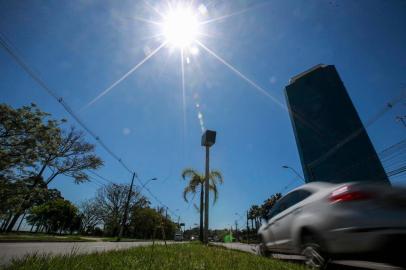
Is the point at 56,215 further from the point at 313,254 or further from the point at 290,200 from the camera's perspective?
the point at 313,254

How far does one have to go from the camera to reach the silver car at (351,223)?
2445 mm

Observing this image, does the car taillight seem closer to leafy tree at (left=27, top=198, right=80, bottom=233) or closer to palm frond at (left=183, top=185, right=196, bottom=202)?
palm frond at (left=183, top=185, right=196, bottom=202)

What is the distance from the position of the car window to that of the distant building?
50573 mm

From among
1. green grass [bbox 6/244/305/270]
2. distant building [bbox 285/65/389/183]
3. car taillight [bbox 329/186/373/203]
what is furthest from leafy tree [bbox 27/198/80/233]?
car taillight [bbox 329/186/373/203]

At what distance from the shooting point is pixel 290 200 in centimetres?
464

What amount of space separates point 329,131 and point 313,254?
7246 centimetres

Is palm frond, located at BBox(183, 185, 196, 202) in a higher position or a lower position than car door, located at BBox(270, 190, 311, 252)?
higher

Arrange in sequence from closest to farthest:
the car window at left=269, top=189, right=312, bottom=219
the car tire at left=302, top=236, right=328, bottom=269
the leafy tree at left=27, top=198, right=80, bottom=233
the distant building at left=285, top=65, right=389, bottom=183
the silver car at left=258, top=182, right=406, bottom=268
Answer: the silver car at left=258, top=182, right=406, bottom=268
the car tire at left=302, top=236, right=328, bottom=269
the car window at left=269, top=189, right=312, bottom=219
the leafy tree at left=27, top=198, right=80, bottom=233
the distant building at left=285, top=65, right=389, bottom=183

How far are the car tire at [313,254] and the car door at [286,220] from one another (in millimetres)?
560

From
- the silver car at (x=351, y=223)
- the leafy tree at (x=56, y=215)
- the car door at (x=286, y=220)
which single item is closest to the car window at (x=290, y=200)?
the car door at (x=286, y=220)

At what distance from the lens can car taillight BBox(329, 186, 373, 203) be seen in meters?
2.78

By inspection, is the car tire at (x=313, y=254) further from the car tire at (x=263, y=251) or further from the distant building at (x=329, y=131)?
the distant building at (x=329, y=131)

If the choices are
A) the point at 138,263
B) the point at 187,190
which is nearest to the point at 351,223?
the point at 138,263

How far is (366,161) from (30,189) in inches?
2594
